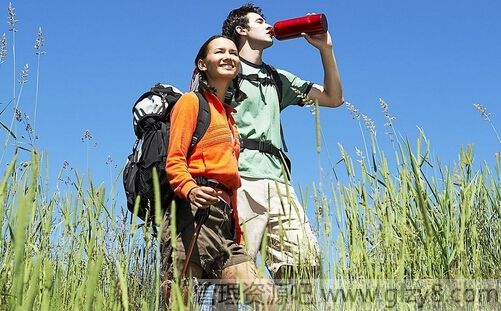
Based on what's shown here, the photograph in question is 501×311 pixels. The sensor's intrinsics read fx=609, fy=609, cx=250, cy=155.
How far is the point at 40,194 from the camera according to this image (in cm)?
221

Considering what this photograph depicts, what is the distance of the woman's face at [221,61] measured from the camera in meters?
2.54

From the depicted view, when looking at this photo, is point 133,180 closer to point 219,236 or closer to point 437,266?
point 219,236

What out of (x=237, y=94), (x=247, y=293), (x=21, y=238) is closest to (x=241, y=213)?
(x=237, y=94)

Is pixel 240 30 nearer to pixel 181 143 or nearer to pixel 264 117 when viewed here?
pixel 264 117

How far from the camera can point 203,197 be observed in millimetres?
2102

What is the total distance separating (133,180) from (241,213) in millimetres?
761

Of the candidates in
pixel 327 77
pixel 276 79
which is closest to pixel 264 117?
pixel 276 79

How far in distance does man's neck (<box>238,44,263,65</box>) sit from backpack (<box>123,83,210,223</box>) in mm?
795

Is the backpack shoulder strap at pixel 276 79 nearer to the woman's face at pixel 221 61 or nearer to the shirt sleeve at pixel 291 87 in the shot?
the shirt sleeve at pixel 291 87

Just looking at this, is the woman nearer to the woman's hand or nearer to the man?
the woman's hand

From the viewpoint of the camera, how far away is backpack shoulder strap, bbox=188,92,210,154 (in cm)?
Answer: 231

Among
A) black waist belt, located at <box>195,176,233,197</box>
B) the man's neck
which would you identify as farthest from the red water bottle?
black waist belt, located at <box>195,176,233,197</box>

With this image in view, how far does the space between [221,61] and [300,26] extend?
3.15ft

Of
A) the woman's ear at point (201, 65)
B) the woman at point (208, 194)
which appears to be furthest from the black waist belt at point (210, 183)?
the woman's ear at point (201, 65)
